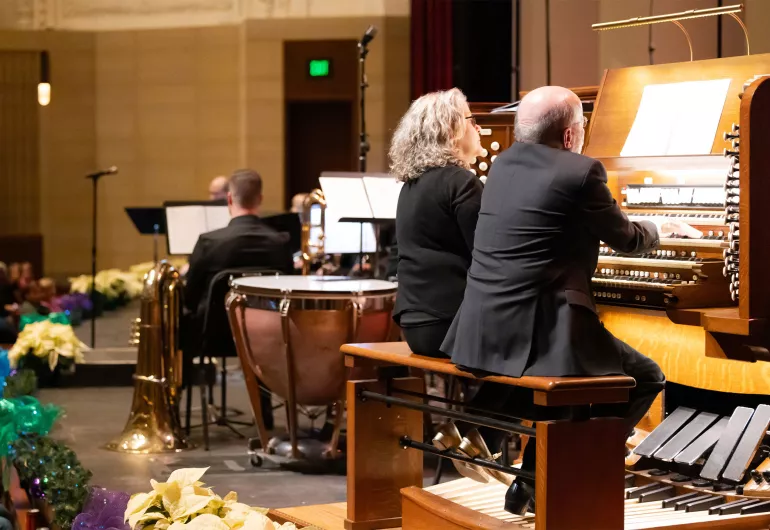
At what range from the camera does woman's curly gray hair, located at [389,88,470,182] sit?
417cm

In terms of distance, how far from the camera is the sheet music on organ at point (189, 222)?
7.18 m

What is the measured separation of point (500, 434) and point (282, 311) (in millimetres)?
1451

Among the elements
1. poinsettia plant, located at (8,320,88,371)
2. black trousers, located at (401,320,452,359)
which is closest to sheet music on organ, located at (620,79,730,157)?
black trousers, located at (401,320,452,359)

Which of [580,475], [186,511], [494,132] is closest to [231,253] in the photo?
[494,132]

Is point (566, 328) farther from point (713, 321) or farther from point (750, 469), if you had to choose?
point (750, 469)

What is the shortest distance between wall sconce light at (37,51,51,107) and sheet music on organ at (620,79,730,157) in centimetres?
826

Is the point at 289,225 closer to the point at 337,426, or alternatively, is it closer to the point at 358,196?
the point at 358,196

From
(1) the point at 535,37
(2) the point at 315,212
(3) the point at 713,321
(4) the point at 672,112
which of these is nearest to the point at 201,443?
(2) the point at 315,212

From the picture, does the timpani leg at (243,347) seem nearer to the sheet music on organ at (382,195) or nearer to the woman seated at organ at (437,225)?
the sheet music on organ at (382,195)

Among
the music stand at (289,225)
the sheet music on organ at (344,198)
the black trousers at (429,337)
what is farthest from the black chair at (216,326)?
the black trousers at (429,337)

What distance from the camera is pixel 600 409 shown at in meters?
3.69

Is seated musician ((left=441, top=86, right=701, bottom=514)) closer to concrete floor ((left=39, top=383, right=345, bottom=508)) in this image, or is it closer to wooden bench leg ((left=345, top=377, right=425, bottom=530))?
wooden bench leg ((left=345, top=377, right=425, bottom=530))

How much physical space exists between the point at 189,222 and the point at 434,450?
3.69m

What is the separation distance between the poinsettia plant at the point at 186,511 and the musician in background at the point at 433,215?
1243mm
